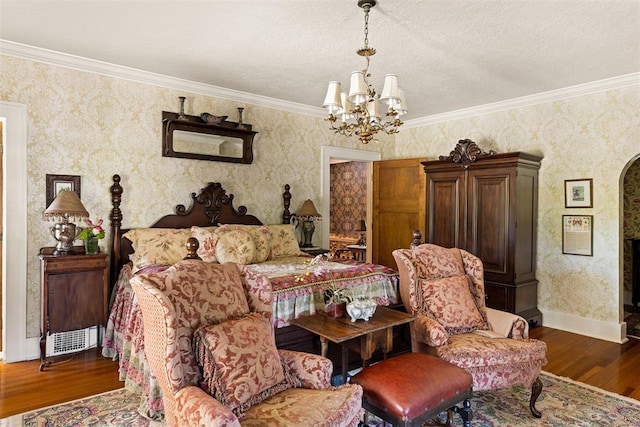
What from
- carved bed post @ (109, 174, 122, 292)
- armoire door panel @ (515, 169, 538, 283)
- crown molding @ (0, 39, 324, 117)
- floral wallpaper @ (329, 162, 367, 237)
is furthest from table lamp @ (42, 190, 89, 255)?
floral wallpaper @ (329, 162, 367, 237)

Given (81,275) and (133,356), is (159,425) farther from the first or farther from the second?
(81,275)

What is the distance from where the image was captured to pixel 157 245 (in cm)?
375

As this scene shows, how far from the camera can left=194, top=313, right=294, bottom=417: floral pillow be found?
68.2 inches

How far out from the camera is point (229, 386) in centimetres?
172

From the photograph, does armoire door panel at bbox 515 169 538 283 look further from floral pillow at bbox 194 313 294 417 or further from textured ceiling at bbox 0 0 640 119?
floral pillow at bbox 194 313 294 417

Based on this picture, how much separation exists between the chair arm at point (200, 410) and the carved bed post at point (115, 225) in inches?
103

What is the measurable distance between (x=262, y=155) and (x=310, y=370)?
3513 millimetres

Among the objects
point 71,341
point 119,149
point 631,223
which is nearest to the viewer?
point 71,341

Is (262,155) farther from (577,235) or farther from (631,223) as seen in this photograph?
(631,223)

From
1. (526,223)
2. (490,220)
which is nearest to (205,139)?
(490,220)

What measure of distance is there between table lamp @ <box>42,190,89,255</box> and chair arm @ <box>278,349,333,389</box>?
2498 mm

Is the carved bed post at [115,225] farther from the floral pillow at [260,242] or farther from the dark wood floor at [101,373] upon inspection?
the floral pillow at [260,242]

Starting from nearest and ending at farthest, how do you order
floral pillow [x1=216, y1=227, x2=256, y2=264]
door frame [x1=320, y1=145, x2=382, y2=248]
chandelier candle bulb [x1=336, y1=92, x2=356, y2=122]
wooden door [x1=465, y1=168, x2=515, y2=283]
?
chandelier candle bulb [x1=336, y1=92, x2=356, y2=122] → floral pillow [x1=216, y1=227, x2=256, y2=264] → wooden door [x1=465, y1=168, x2=515, y2=283] → door frame [x1=320, y1=145, x2=382, y2=248]

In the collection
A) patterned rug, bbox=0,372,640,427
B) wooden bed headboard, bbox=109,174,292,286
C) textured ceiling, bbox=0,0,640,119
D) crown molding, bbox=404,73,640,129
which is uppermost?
textured ceiling, bbox=0,0,640,119
